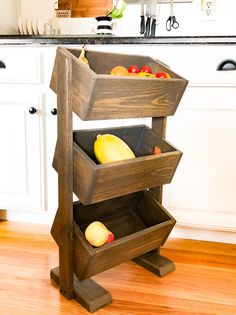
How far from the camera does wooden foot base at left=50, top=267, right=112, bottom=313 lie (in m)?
1.11

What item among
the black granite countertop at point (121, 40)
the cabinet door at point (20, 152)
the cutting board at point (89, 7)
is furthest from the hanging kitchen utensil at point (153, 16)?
the cabinet door at point (20, 152)

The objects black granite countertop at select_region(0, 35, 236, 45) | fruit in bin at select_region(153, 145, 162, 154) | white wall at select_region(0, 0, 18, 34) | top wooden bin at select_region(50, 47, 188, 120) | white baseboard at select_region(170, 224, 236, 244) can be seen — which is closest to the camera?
top wooden bin at select_region(50, 47, 188, 120)

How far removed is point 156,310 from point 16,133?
0.95 m

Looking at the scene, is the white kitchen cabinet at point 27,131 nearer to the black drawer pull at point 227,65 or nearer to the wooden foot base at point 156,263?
the wooden foot base at point 156,263

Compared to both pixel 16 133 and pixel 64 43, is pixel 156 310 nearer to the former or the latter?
pixel 16 133

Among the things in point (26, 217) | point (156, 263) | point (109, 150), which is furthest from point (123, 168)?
point (26, 217)

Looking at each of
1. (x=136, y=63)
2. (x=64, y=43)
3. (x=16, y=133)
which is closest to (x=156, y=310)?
(x=136, y=63)

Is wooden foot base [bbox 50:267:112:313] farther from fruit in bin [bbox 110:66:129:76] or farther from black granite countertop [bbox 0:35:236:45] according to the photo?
black granite countertop [bbox 0:35:236:45]

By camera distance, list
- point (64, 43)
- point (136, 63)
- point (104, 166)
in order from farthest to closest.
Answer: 1. point (64, 43)
2. point (136, 63)
3. point (104, 166)

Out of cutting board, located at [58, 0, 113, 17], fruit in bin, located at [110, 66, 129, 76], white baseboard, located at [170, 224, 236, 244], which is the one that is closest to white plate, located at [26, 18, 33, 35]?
cutting board, located at [58, 0, 113, 17]

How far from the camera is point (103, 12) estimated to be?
81.4 inches

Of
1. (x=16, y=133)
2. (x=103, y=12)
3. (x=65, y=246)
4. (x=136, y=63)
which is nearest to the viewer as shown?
(x=65, y=246)

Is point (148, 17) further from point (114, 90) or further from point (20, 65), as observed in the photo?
point (114, 90)

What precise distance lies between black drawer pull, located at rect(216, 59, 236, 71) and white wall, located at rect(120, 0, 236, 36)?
680 millimetres
